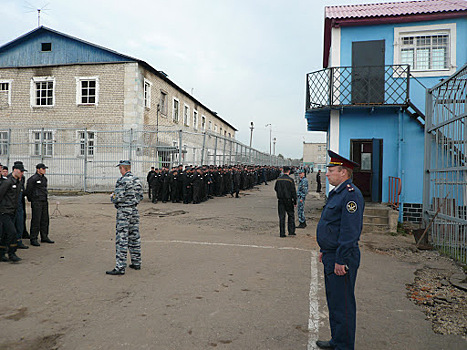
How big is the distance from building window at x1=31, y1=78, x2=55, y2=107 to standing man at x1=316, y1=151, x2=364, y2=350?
A: 23.3 meters

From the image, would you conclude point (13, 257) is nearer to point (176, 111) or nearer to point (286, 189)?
point (286, 189)

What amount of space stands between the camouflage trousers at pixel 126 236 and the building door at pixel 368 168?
8.67 meters

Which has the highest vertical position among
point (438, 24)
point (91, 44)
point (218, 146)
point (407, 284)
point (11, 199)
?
point (91, 44)

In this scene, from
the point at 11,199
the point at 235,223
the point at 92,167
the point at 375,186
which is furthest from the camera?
the point at 92,167

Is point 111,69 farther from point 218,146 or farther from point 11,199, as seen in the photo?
point 11,199

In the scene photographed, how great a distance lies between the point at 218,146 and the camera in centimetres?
2216

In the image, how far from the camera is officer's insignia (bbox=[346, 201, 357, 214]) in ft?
10.8

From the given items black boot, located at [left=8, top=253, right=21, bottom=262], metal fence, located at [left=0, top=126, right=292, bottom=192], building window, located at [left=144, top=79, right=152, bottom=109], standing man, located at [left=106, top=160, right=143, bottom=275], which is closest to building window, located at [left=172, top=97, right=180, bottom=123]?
building window, located at [left=144, top=79, right=152, bottom=109]

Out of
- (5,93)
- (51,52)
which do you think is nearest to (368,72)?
(51,52)

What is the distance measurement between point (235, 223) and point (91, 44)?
54.8ft

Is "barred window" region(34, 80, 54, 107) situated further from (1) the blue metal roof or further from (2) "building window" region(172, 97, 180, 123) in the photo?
(2) "building window" region(172, 97, 180, 123)

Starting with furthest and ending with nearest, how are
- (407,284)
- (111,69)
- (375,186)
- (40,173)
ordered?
(111,69) → (375,186) → (40,173) → (407,284)

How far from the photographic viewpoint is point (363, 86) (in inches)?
471

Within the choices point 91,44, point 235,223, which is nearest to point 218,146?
point 91,44
